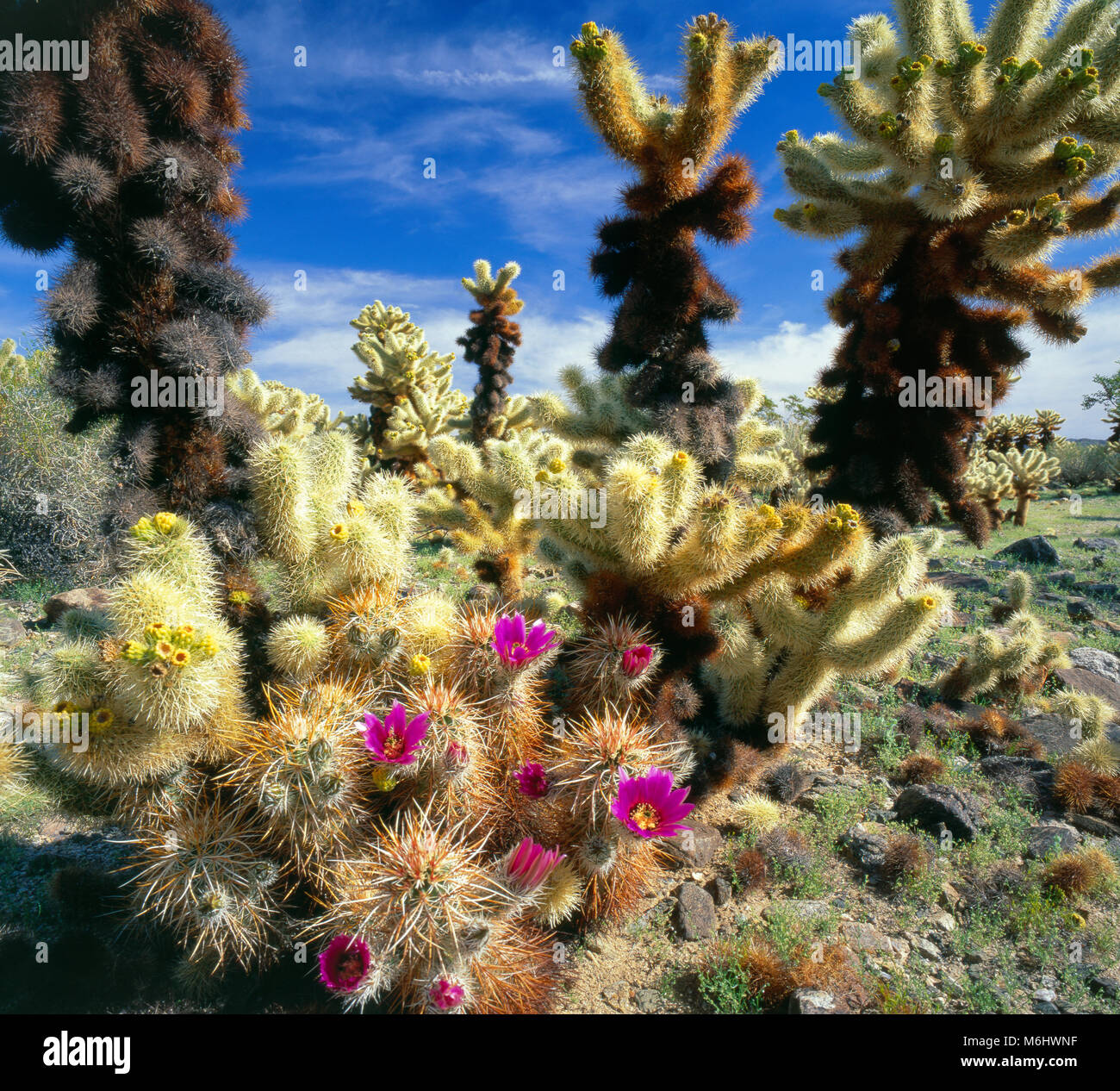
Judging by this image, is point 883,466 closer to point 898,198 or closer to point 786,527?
point 898,198

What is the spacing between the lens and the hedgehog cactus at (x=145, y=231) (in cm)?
423

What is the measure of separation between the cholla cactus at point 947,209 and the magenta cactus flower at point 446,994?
5.19m

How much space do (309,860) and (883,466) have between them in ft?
18.1

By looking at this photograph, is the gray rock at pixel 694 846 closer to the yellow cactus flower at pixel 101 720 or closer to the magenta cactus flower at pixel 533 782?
the magenta cactus flower at pixel 533 782

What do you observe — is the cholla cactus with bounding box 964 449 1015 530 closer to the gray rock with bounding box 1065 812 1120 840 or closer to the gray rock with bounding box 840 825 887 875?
the gray rock with bounding box 1065 812 1120 840

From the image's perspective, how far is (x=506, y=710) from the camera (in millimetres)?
3320

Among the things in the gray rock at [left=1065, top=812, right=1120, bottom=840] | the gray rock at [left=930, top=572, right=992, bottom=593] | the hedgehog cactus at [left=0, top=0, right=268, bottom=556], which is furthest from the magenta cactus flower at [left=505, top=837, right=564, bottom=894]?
the gray rock at [left=930, top=572, right=992, bottom=593]

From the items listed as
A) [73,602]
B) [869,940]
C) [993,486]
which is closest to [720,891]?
[869,940]

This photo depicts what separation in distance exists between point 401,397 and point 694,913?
1386 cm

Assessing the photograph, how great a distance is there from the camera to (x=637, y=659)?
142 inches

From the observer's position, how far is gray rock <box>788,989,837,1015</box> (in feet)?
9.91

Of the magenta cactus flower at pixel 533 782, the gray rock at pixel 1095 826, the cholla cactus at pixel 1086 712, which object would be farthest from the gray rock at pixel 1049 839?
the magenta cactus flower at pixel 533 782
